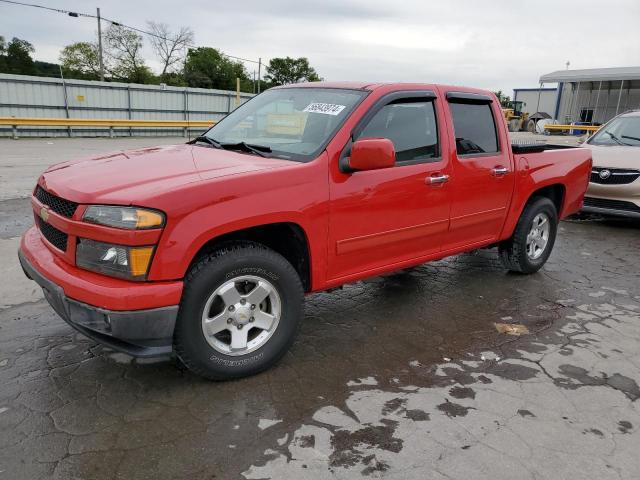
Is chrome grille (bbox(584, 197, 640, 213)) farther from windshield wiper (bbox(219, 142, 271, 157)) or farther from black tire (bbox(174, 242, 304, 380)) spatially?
black tire (bbox(174, 242, 304, 380))

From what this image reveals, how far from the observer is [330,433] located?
265cm

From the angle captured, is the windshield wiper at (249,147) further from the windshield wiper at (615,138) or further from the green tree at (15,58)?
the green tree at (15,58)

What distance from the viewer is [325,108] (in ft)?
12.1

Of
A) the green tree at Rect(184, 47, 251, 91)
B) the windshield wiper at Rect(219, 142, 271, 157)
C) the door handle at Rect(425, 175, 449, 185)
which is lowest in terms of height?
the door handle at Rect(425, 175, 449, 185)

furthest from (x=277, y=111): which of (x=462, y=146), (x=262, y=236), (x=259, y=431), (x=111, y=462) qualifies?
(x=111, y=462)

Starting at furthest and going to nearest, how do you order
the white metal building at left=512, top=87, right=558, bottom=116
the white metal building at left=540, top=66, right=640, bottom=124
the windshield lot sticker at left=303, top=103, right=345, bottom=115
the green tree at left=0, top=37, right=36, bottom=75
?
the green tree at left=0, top=37, right=36, bottom=75 < the white metal building at left=512, top=87, right=558, bottom=116 < the white metal building at left=540, top=66, right=640, bottom=124 < the windshield lot sticker at left=303, top=103, right=345, bottom=115

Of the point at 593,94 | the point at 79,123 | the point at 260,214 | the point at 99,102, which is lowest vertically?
the point at 79,123

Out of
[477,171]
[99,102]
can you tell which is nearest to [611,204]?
[477,171]

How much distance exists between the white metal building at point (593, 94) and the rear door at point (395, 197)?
3604cm

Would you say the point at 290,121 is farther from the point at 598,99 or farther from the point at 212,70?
the point at 212,70

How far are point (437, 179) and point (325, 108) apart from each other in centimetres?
100

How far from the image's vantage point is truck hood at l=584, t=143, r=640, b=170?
7461 millimetres

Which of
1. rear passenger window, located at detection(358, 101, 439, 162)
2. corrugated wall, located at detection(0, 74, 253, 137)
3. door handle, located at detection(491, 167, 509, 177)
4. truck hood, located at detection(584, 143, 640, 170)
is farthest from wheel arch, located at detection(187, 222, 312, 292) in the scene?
corrugated wall, located at detection(0, 74, 253, 137)

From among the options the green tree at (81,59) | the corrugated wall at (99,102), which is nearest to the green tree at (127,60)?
the green tree at (81,59)
